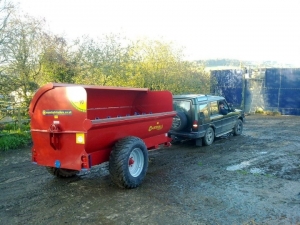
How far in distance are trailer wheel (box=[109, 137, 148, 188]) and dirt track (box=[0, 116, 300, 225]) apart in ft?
0.64

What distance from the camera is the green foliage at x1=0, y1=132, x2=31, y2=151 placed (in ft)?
29.7

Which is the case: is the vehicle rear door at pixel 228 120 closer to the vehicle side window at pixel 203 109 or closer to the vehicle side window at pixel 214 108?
the vehicle side window at pixel 214 108

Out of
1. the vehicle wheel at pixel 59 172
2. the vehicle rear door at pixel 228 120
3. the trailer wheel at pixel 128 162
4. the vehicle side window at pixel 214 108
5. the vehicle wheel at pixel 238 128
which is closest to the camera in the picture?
the trailer wheel at pixel 128 162

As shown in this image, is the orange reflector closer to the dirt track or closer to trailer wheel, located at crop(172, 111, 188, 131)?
the dirt track

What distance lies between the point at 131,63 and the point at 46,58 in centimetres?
415

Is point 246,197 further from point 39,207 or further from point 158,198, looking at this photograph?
point 39,207

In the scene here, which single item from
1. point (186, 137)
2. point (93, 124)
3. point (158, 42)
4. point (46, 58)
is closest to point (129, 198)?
point (93, 124)

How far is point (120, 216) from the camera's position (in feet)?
14.5

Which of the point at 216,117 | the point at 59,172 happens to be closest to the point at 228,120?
the point at 216,117

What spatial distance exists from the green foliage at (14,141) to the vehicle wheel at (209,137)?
5918 mm

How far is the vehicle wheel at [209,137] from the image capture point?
965 centimetres

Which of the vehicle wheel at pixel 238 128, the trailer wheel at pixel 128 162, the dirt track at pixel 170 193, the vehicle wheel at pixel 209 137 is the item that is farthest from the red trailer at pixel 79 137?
the vehicle wheel at pixel 238 128

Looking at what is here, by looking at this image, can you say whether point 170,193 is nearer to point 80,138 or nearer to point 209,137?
point 80,138

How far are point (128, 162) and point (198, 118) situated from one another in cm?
419
